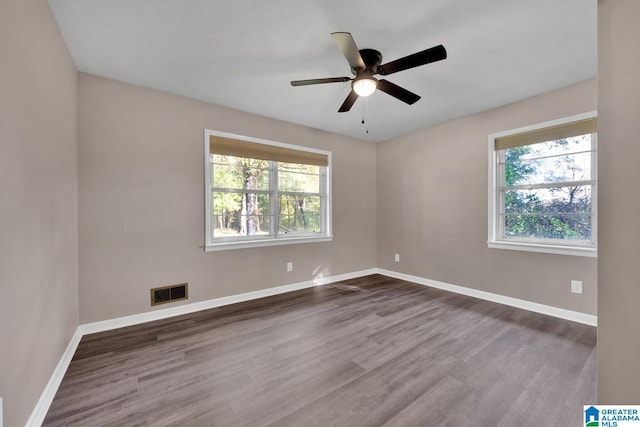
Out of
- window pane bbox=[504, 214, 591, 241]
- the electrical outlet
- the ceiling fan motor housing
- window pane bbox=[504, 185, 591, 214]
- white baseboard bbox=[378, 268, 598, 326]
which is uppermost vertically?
the ceiling fan motor housing

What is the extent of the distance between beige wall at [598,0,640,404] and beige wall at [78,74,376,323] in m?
3.21

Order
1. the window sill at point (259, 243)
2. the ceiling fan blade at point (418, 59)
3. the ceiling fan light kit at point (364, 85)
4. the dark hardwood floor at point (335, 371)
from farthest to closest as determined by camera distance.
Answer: the window sill at point (259, 243) → the ceiling fan light kit at point (364, 85) → the ceiling fan blade at point (418, 59) → the dark hardwood floor at point (335, 371)

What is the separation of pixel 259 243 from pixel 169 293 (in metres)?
1.18

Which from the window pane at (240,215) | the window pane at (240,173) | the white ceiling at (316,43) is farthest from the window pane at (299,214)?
the white ceiling at (316,43)

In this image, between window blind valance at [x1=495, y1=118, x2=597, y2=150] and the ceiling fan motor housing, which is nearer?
the ceiling fan motor housing

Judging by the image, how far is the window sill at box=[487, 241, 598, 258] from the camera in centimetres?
264

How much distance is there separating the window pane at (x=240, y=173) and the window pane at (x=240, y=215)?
127 mm

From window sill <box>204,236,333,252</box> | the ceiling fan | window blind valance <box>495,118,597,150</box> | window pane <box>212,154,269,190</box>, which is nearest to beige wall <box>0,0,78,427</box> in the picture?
window sill <box>204,236,333,252</box>

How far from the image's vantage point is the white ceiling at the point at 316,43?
67.8 inches

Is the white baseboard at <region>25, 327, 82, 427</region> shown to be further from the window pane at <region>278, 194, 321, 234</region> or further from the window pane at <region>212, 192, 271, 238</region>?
the window pane at <region>278, 194, 321, 234</region>

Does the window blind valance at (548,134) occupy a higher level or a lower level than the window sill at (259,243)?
higher

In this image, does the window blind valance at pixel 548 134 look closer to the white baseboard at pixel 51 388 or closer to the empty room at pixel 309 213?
the empty room at pixel 309 213

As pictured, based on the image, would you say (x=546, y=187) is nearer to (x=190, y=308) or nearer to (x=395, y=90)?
(x=395, y=90)

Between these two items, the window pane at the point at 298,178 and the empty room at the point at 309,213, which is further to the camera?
the window pane at the point at 298,178
